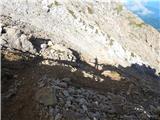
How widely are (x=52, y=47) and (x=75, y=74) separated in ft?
25.5

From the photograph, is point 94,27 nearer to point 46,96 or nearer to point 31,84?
point 31,84

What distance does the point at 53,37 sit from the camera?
37750 millimetres

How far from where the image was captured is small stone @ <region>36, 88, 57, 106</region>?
68.8ft

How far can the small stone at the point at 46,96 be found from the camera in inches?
826

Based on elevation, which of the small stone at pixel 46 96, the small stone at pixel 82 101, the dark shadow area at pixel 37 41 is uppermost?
the dark shadow area at pixel 37 41

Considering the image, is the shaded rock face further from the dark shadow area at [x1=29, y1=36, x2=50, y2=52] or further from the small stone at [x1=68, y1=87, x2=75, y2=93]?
the small stone at [x1=68, y1=87, x2=75, y2=93]

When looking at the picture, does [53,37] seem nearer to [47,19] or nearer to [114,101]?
[47,19]

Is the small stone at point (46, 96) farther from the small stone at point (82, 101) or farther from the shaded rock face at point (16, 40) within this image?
the shaded rock face at point (16, 40)

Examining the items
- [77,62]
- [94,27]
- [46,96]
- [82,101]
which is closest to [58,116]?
[46,96]

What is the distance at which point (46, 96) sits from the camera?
21281 mm

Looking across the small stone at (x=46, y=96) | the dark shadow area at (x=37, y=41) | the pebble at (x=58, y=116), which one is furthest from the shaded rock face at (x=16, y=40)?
the pebble at (x=58, y=116)

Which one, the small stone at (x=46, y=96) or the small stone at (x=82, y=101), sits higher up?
the small stone at (x=46, y=96)

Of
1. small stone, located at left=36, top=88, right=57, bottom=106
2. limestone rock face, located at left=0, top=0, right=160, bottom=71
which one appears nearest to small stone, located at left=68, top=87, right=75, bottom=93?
small stone, located at left=36, top=88, right=57, bottom=106

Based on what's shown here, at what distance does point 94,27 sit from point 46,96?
2266 centimetres
